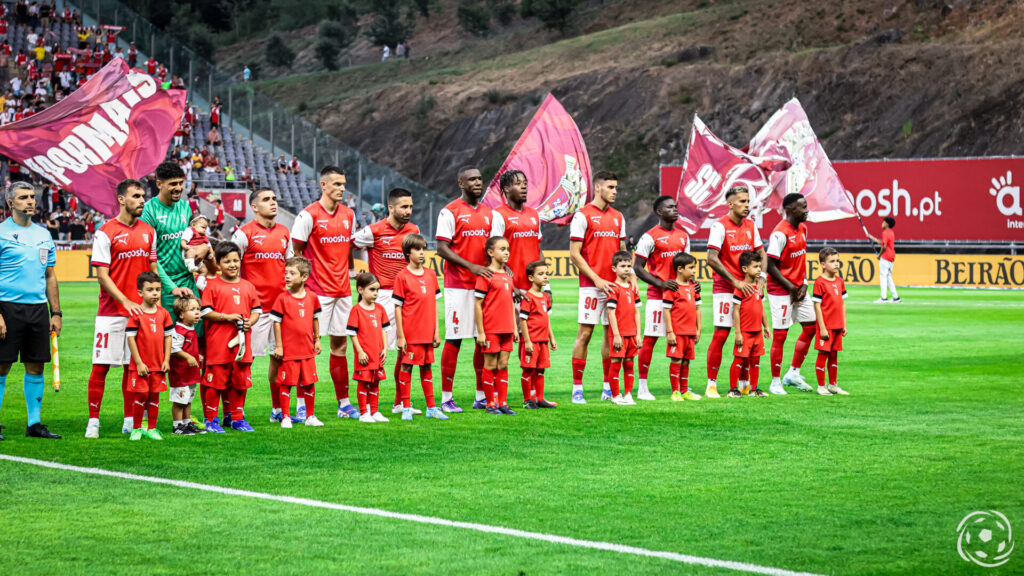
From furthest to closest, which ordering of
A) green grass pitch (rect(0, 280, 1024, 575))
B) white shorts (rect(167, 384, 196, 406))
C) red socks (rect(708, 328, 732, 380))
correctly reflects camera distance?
1. red socks (rect(708, 328, 732, 380))
2. white shorts (rect(167, 384, 196, 406))
3. green grass pitch (rect(0, 280, 1024, 575))

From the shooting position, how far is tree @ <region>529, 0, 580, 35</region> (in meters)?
102

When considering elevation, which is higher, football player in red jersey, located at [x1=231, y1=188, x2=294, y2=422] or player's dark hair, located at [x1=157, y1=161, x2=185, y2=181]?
player's dark hair, located at [x1=157, y1=161, x2=185, y2=181]

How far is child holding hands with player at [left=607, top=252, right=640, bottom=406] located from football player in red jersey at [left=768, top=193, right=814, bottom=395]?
2062 millimetres

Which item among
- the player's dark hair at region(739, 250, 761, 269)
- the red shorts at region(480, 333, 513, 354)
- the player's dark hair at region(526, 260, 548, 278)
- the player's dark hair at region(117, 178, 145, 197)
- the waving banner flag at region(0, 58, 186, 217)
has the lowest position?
the red shorts at region(480, 333, 513, 354)

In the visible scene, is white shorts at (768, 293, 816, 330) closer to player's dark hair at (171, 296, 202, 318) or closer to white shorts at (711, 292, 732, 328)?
white shorts at (711, 292, 732, 328)

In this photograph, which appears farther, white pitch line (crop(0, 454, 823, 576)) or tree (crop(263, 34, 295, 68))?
tree (crop(263, 34, 295, 68))

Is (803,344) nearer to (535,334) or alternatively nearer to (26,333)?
(535,334)

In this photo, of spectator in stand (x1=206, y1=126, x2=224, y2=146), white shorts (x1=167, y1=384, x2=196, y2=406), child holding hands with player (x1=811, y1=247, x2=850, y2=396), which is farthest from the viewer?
spectator in stand (x1=206, y1=126, x2=224, y2=146)

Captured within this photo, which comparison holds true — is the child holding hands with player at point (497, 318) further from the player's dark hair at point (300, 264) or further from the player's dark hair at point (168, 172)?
the player's dark hair at point (168, 172)

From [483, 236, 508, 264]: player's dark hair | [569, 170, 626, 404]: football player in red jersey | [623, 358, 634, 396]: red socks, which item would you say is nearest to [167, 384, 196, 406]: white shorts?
[483, 236, 508, 264]: player's dark hair

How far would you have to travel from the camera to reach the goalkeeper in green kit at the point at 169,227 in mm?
10766

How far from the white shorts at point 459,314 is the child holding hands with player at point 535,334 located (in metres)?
0.57

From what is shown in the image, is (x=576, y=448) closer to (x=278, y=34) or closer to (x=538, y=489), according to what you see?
Result: (x=538, y=489)

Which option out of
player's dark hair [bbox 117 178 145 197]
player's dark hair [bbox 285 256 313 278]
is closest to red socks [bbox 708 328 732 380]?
player's dark hair [bbox 285 256 313 278]
